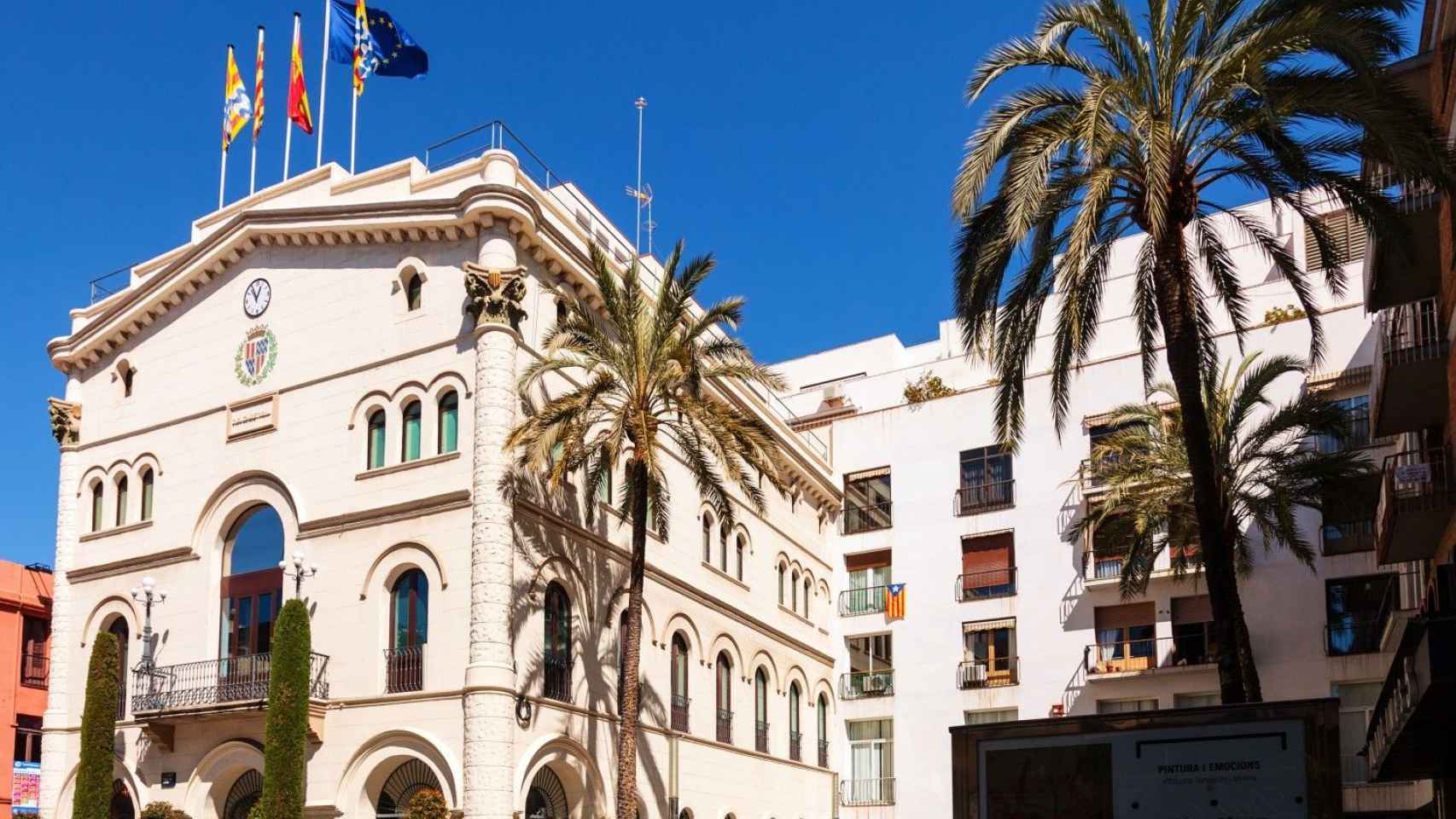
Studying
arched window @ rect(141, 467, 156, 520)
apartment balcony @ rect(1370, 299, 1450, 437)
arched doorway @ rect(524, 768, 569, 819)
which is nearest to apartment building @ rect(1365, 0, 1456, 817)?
apartment balcony @ rect(1370, 299, 1450, 437)

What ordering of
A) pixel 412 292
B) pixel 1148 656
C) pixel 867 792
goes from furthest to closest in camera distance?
pixel 867 792
pixel 1148 656
pixel 412 292

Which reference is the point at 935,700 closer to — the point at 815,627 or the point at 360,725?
the point at 815,627

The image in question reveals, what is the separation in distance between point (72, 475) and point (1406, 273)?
31.2 m

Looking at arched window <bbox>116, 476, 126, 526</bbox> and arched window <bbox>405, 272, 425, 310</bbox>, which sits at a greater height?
arched window <bbox>405, 272, 425, 310</bbox>

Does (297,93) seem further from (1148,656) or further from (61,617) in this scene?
(1148,656)

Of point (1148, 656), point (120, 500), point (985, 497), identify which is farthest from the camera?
point (985, 497)

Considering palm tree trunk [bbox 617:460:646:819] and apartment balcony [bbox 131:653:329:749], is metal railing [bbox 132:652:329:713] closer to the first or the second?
apartment balcony [bbox 131:653:329:749]

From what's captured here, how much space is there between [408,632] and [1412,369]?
66.1 ft

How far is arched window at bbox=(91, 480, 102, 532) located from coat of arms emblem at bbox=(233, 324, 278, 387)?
5453 millimetres

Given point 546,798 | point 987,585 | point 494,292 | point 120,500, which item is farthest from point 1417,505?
point 120,500

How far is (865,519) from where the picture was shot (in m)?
50.4

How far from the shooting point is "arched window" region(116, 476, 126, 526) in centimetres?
3684

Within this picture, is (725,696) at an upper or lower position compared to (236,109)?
lower

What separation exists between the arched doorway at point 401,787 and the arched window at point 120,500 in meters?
11.1
